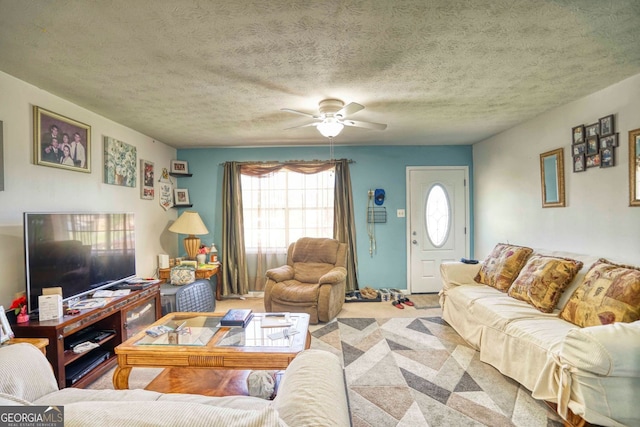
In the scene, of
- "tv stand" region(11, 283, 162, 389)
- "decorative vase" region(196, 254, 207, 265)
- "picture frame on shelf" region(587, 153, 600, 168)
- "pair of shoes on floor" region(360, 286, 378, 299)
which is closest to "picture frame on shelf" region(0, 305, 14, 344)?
"tv stand" region(11, 283, 162, 389)

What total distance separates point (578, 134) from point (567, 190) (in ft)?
1.74

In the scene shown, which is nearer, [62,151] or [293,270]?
[62,151]

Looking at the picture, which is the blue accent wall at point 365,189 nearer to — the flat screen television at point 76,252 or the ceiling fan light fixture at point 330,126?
the flat screen television at point 76,252

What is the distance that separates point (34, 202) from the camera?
2.24 meters

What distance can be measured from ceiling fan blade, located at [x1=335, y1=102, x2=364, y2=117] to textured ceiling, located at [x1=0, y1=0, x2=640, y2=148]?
0.50 feet

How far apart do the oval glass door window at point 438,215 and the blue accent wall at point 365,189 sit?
41 centimetres

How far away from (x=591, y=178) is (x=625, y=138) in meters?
0.40

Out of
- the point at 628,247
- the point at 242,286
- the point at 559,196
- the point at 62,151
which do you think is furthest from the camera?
the point at 242,286

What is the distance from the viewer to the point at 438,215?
4.45 meters

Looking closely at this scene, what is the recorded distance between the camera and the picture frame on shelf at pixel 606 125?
231cm

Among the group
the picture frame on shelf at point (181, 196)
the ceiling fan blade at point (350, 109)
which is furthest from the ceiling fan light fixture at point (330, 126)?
the picture frame on shelf at point (181, 196)

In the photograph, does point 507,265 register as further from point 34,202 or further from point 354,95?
point 34,202

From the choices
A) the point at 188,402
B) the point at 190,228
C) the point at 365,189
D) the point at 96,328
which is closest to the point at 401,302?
the point at 365,189

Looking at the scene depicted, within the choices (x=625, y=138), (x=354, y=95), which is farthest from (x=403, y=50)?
(x=625, y=138)
